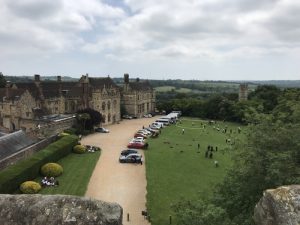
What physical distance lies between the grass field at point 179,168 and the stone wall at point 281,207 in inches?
569

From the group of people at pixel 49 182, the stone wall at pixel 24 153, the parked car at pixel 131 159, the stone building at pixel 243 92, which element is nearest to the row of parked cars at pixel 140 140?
→ the parked car at pixel 131 159

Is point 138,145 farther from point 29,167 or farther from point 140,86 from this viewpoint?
point 140,86

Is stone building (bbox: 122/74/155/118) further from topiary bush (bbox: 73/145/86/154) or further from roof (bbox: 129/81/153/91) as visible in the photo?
topiary bush (bbox: 73/145/86/154)

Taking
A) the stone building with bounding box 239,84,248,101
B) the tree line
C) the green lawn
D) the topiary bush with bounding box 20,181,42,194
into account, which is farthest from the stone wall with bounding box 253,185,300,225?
the stone building with bounding box 239,84,248,101

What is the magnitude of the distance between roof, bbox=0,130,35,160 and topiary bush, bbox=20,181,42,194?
7063 millimetres

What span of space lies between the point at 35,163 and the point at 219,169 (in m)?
20.7

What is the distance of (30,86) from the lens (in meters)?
73.6

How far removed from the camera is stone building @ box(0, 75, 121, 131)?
65.4 metres

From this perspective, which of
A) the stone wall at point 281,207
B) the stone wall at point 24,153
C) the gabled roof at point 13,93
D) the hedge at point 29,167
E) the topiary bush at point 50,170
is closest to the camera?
the stone wall at point 281,207

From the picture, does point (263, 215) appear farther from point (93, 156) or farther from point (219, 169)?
point (93, 156)

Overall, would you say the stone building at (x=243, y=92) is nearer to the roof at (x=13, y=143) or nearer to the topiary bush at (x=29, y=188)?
the roof at (x=13, y=143)

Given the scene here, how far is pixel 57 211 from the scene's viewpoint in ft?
23.4

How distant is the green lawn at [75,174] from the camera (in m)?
35.4

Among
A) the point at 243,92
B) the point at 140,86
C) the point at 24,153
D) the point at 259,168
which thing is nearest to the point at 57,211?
the point at 259,168
